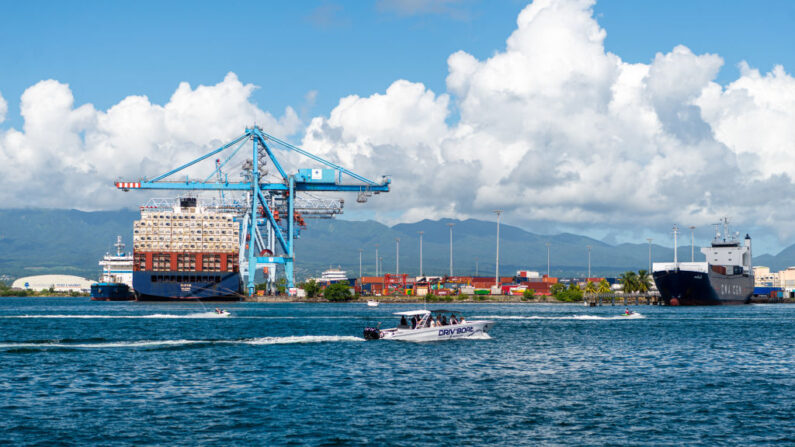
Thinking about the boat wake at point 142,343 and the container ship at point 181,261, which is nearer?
the boat wake at point 142,343

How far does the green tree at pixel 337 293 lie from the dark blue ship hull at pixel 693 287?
61.4 meters

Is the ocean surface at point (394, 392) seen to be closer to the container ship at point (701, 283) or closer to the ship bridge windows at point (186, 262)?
the container ship at point (701, 283)

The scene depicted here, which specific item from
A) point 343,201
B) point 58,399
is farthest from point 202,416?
point 343,201

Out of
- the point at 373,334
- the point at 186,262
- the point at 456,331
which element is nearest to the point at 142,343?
the point at 373,334

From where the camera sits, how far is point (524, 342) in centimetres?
5938

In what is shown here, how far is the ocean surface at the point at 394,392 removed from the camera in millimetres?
26641

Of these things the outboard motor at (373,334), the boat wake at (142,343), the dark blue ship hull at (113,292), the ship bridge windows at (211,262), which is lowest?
the dark blue ship hull at (113,292)

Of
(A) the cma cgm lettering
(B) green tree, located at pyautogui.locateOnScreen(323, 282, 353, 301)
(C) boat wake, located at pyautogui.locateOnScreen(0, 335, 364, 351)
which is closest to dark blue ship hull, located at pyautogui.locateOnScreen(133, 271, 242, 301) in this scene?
(B) green tree, located at pyautogui.locateOnScreen(323, 282, 353, 301)

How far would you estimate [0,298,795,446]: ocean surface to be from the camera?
87.4ft

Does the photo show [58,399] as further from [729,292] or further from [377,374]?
[729,292]

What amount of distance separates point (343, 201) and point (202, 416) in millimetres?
125682

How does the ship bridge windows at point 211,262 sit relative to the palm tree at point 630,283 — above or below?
above

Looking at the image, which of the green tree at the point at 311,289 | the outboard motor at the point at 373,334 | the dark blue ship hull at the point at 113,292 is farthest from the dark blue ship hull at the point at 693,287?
the dark blue ship hull at the point at 113,292

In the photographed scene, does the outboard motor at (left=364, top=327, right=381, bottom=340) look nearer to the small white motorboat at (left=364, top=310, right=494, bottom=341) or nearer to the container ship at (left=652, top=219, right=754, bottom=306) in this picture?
the small white motorboat at (left=364, top=310, right=494, bottom=341)
